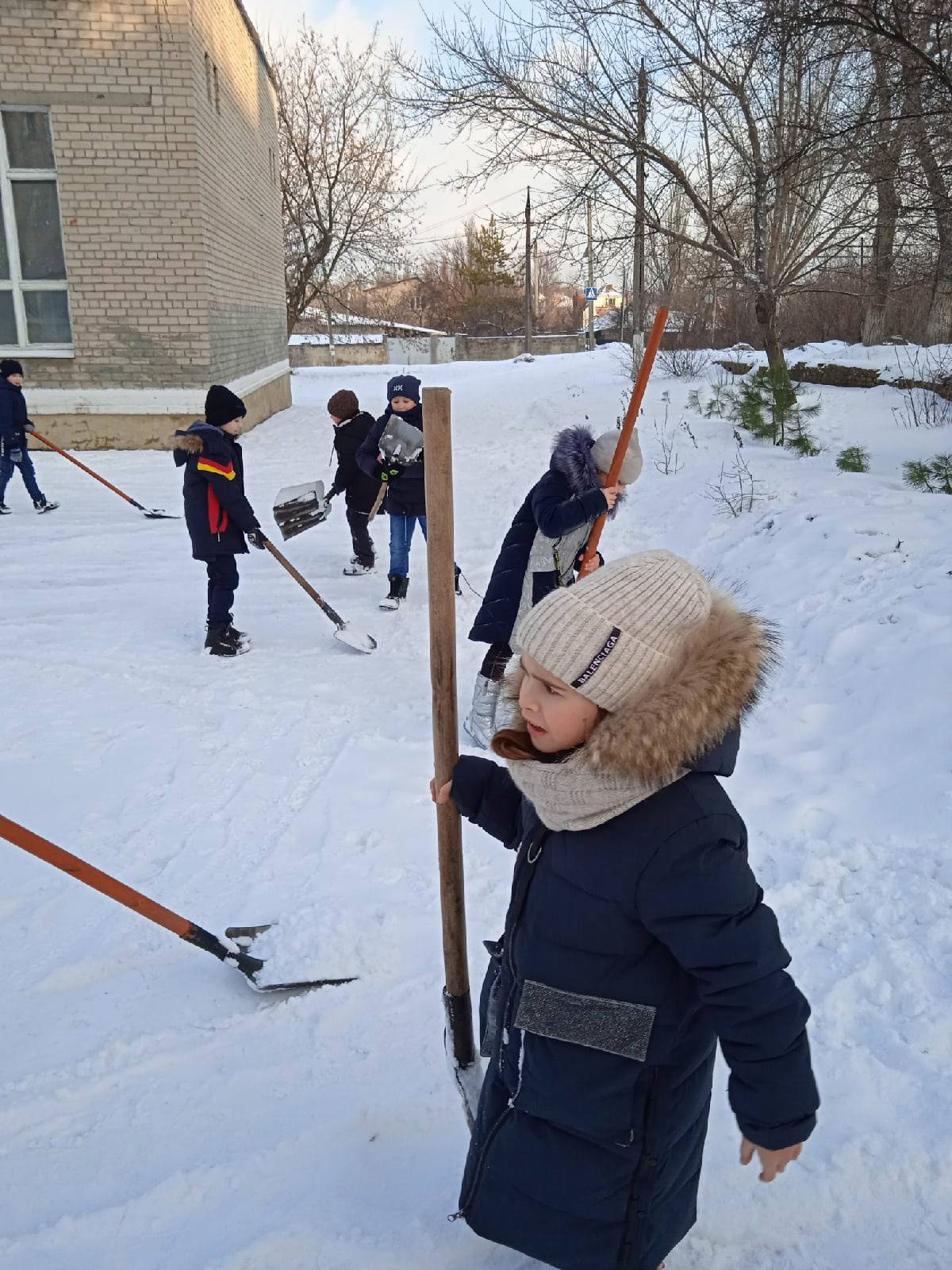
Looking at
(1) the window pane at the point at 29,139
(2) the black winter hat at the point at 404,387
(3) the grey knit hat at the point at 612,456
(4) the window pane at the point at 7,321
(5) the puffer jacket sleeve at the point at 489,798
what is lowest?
(5) the puffer jacket sleeve at the point at 489,798

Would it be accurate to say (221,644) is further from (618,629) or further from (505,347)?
(505,347)

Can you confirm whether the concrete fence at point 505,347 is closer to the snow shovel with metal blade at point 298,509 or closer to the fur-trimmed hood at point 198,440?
the snow shovel with metal blade at point 298,509

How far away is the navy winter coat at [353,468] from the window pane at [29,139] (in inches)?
265

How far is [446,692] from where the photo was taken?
75.3 inches

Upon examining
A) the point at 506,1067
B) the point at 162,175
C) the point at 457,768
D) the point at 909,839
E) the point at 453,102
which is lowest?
the point at 909,839

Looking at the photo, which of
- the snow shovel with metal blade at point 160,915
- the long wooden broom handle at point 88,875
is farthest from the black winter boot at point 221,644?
the long wooden broom handle at point 88,875

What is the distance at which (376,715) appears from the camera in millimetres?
4512

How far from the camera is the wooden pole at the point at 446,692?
1.81 m

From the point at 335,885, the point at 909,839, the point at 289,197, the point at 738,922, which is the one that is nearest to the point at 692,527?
the point at 909,839

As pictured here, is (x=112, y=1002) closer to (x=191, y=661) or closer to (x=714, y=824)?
(x=714, y=824)

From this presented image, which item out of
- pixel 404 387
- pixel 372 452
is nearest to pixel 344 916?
pixel 372 452

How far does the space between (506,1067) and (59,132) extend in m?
11.9

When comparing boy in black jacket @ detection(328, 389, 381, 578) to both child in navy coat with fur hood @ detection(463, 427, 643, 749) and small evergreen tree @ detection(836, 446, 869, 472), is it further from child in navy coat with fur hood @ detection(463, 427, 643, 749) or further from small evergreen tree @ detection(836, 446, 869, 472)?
small evergreen tree @ detection(836, 446, 869, 472)

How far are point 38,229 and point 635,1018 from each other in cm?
1202
